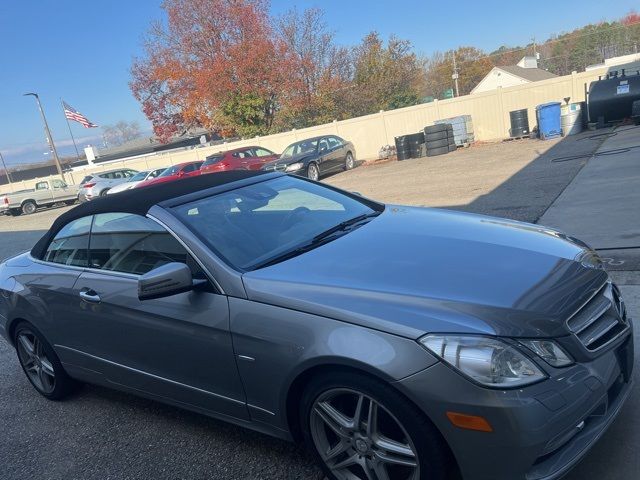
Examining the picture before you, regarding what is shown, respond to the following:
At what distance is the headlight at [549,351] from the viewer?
7.03 feet

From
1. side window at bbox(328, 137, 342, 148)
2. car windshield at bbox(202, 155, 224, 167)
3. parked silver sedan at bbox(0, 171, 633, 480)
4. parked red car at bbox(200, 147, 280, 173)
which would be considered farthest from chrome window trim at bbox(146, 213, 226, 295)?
car windshield at bbox(202, 155, 224, 167)

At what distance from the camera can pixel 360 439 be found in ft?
8.06

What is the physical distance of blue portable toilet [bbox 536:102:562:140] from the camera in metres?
18.1

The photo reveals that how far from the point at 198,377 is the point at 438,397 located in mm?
1466

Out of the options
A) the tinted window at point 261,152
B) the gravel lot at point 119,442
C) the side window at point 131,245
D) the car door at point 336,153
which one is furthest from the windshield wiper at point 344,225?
the tinted window at point 261,152

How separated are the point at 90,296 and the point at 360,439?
2.04 meters

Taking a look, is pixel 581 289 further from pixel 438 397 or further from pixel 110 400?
pixel 110 400

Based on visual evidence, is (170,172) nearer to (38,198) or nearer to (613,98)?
(38,198)

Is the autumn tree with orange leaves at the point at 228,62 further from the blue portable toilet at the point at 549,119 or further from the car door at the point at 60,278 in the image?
the car door at the point at 60,278

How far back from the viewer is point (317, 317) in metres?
2.42

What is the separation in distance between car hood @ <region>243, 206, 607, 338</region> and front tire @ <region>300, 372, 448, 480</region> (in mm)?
296

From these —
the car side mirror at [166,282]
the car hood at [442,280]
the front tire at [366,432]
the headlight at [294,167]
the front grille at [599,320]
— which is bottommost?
the headlight at [294,167]

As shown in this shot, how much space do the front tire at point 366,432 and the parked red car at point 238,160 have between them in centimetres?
1997

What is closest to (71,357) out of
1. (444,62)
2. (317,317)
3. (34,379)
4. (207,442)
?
(34,379)
